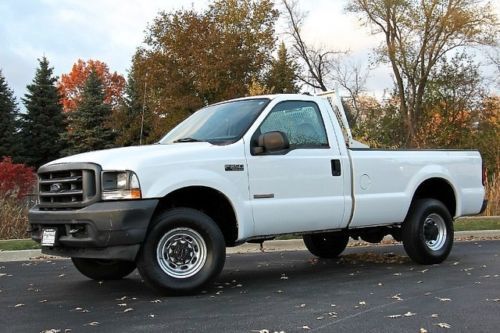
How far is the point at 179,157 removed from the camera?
602 centimetres

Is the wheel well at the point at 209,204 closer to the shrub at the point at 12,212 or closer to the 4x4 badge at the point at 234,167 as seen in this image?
the 4x4 badge at the point at 234,167

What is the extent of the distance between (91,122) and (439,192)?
1707 inches

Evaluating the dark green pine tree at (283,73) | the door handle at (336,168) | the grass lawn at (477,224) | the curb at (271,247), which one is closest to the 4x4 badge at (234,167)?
the door handle at (336,168)

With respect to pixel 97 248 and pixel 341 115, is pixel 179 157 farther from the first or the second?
pixel 341 115

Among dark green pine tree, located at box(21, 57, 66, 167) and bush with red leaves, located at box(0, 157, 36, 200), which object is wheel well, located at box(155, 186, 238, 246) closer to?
bush with red leaves, located at box(0, 157, 36, 200)

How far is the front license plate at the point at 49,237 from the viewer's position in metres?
5.96

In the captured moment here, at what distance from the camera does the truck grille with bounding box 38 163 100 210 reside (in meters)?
5.79

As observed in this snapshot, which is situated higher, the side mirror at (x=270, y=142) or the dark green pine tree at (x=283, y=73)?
the dark green pine tree at (x=283, y=73)

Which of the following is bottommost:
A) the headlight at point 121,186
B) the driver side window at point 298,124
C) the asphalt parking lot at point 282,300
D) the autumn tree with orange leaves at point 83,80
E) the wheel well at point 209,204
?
the asphalt parking lot at point 282,300

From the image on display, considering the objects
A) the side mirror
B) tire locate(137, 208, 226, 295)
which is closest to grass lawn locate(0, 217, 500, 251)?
the side mirror

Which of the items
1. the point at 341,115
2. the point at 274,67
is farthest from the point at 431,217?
the point at 274,67

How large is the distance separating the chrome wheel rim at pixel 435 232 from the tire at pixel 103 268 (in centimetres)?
384

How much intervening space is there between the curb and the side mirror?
4.36 m

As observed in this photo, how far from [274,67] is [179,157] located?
124ft
